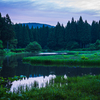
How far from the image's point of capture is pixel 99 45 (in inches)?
2366

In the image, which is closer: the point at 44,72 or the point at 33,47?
the point at 44,72

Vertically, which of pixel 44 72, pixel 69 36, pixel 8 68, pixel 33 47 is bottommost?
pixel 33 47

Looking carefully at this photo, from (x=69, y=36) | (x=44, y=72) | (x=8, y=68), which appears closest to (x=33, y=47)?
(x=69, y=36)

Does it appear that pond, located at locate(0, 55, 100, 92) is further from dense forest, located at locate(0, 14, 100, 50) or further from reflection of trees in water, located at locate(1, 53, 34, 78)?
dense forest, located at locate(0, 14, 100, 50)

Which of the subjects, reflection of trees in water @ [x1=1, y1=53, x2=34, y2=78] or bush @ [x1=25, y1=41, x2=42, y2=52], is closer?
reflection of trees in water @ [x1=1, y1=53, x2=34, y2=78]

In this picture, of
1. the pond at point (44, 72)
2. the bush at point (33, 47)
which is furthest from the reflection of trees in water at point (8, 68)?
the bush at point (33, 47)

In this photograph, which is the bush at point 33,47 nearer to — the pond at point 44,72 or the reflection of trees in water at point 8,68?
the reflection of trees in water at point 8,68

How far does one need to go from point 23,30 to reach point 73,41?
93.7 ft

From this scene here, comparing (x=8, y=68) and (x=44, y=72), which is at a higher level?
(x=44, y=72)

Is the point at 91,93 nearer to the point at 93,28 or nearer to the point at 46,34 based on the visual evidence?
the point at 93,28

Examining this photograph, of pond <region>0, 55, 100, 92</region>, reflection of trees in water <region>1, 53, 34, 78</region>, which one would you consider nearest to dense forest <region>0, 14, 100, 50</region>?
reflection of trees in water <region>1, 53, 34, 78</region>

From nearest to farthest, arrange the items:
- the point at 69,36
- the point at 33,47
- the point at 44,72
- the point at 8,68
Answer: the point at 44,72 < the point at 8,68 < the point at 33,47 < the point at 69,36

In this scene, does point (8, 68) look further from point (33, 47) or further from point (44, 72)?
point (33, 47)

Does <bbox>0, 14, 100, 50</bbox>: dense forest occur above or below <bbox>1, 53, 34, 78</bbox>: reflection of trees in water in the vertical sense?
above
